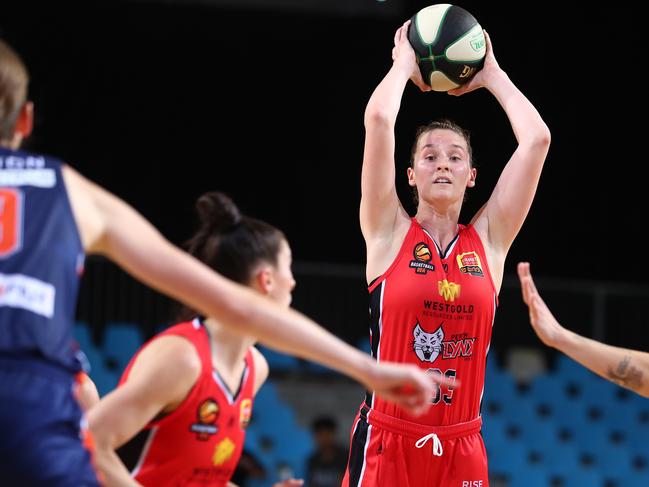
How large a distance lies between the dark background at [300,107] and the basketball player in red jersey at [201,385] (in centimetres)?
908

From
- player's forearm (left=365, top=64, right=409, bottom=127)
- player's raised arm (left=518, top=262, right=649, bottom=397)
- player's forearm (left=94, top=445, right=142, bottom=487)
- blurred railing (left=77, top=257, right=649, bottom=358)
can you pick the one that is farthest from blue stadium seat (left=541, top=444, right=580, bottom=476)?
player's forearm (left=94, top=445, right=142, bottom=487)

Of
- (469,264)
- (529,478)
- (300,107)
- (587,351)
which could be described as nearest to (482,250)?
(469,264)

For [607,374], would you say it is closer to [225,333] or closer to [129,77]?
[225,333]

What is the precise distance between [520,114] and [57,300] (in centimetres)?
274

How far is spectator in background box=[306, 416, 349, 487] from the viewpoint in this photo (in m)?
8.44

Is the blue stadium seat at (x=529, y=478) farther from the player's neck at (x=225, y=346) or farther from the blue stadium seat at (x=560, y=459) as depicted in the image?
the player's neck at (x=225, y=346)

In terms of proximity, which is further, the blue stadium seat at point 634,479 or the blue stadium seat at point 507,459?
the blue stadium seat at point 634,479

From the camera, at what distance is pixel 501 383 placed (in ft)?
36.6

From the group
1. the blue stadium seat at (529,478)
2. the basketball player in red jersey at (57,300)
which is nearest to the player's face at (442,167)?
the basketball player in red jersey at (57,300)

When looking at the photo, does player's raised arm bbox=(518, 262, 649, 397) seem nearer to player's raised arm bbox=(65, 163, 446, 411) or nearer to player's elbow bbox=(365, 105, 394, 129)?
player's elbow bbox=(365, 105, 394, 129)

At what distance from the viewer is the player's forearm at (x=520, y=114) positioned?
4.24m

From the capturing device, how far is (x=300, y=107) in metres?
13.0

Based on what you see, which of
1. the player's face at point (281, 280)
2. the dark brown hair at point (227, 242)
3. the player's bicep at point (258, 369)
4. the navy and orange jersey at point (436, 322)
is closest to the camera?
the dark brown hair at point (227, 242)

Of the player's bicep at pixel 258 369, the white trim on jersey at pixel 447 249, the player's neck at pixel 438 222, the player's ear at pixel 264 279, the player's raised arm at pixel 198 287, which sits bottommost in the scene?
the player's bicep at pixel 258 369
